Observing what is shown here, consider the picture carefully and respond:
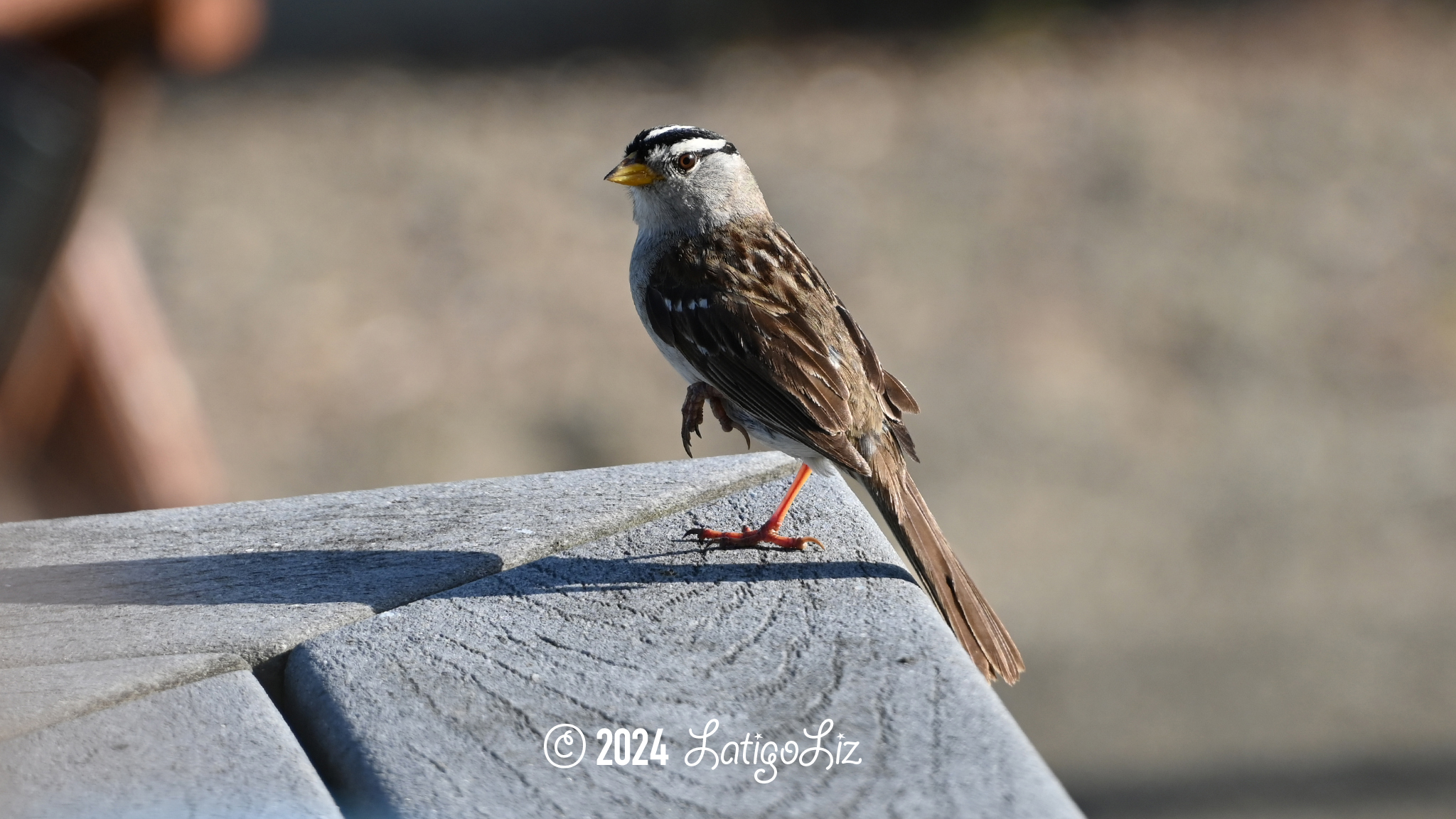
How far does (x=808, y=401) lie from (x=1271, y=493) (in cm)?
519

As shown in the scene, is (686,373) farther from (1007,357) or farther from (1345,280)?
(1345,280)

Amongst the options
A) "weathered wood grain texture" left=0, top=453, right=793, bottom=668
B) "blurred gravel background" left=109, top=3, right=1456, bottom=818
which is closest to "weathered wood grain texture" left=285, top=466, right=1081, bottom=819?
"weathered wood grain texture" left=0, top=453, right=793, bottom=668

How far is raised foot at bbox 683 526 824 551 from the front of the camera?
10.7 feet

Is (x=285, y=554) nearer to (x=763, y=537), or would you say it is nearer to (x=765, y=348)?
(x=763, y=537)

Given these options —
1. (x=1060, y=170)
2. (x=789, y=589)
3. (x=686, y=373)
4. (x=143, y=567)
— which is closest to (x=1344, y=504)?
(x=1060, y=170)

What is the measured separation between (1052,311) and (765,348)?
6.17 meters

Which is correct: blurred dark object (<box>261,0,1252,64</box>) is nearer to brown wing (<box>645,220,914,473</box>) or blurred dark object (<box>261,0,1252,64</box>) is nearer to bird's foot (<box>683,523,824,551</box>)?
brown wing (<box>645,220,914,473</box>)

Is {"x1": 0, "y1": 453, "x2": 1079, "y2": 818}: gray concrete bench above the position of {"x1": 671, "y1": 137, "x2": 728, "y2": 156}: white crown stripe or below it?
below

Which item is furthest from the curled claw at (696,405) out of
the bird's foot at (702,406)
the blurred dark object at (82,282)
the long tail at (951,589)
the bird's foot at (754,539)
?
the blurred dark object at (82,282)

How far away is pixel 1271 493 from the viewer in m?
8.16

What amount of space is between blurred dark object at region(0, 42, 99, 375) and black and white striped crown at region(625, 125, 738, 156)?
1.54 metres

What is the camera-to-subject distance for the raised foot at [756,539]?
3.25 metres

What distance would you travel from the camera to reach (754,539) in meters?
3.28

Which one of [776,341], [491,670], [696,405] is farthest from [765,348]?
[491,670]
